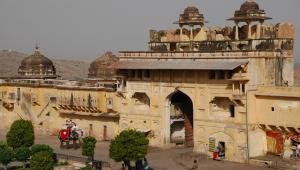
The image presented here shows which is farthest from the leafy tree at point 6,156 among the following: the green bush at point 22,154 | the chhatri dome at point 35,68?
the chhatri dome at point 35,68

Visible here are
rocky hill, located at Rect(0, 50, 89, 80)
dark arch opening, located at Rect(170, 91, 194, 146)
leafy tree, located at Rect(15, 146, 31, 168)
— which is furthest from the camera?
rocky hill, located at Rect(0, 50, 89, 80)

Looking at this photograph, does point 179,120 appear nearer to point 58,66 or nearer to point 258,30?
point 258,30

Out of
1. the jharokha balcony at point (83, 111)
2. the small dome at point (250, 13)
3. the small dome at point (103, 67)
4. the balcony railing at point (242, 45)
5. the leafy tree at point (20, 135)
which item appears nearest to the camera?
the balcony railing at point (242, 45)

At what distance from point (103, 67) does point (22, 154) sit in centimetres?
1960

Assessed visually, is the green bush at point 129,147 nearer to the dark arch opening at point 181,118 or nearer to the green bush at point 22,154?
the green bush at point 22,154

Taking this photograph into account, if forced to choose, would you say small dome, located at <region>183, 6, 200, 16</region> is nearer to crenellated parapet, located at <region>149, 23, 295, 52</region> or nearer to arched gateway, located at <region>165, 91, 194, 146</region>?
crenellated parapet, located at <region>149, 23, 295, 52</region>

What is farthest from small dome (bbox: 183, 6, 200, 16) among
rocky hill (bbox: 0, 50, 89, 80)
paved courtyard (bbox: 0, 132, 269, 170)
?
rocky hill (bbox: 0, 50, 89, 80)

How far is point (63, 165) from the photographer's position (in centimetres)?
3075

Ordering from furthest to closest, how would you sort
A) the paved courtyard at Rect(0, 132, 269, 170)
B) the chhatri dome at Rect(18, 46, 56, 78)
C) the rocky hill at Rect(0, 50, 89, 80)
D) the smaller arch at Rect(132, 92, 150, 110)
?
the rocky hill at Rect(0, 50, 89, 80) < the chhatri dome at Rect(18, 46, 56, 78) < the smaller arch at Rect(132, 92, 150, 110) < the paved courtyard at Rect(0, 132, 269, 170)

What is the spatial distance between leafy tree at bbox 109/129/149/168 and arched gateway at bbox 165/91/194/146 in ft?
23.5

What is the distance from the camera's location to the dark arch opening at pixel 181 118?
34.6 metres

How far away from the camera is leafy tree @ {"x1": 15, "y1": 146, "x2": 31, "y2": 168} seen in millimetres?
29516

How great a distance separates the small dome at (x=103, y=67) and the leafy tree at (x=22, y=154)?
18.4 metres

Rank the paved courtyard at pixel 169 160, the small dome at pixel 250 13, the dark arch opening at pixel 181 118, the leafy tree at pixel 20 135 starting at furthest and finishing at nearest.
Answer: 1. the dark arch opening at pixel 181 118
2. the small dome at pixel 250 13
3. the leafy tree at pixel 20 135
4. the paved courtyard at pixel 169 160
